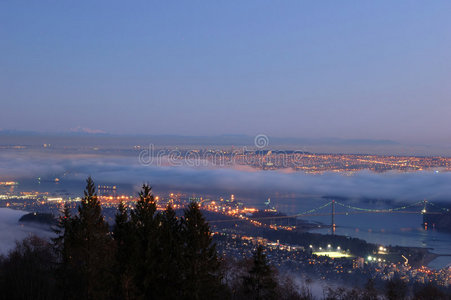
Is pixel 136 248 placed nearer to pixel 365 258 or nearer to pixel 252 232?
pixel 365 258

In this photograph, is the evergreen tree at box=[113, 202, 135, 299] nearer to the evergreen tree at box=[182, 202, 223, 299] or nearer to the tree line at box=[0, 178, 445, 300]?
the tree line at box=[0, 178, 445, 300]

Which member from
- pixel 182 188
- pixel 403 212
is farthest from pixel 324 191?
pixel 182 188

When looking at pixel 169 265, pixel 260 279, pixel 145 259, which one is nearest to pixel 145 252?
pixel 145 259

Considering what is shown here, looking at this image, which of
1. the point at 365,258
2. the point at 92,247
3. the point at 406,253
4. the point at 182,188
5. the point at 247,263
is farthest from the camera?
the point at 182,188

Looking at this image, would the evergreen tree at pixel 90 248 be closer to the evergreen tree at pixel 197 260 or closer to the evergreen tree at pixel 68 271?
the evergreen tree at pixel 68 271

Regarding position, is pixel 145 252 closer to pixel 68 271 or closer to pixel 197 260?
pixel 197 260

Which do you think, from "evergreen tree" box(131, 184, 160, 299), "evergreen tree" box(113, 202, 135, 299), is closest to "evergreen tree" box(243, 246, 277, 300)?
"evergreen tree" box(131, 184, 160, 299)

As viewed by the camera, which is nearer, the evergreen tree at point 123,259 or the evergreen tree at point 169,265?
the evergreen tree at point 123,259

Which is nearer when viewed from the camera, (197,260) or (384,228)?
(197,260)

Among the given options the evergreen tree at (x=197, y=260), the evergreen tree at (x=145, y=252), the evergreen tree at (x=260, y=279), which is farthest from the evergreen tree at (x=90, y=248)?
the evergreen tree at (x=260, y=279)
